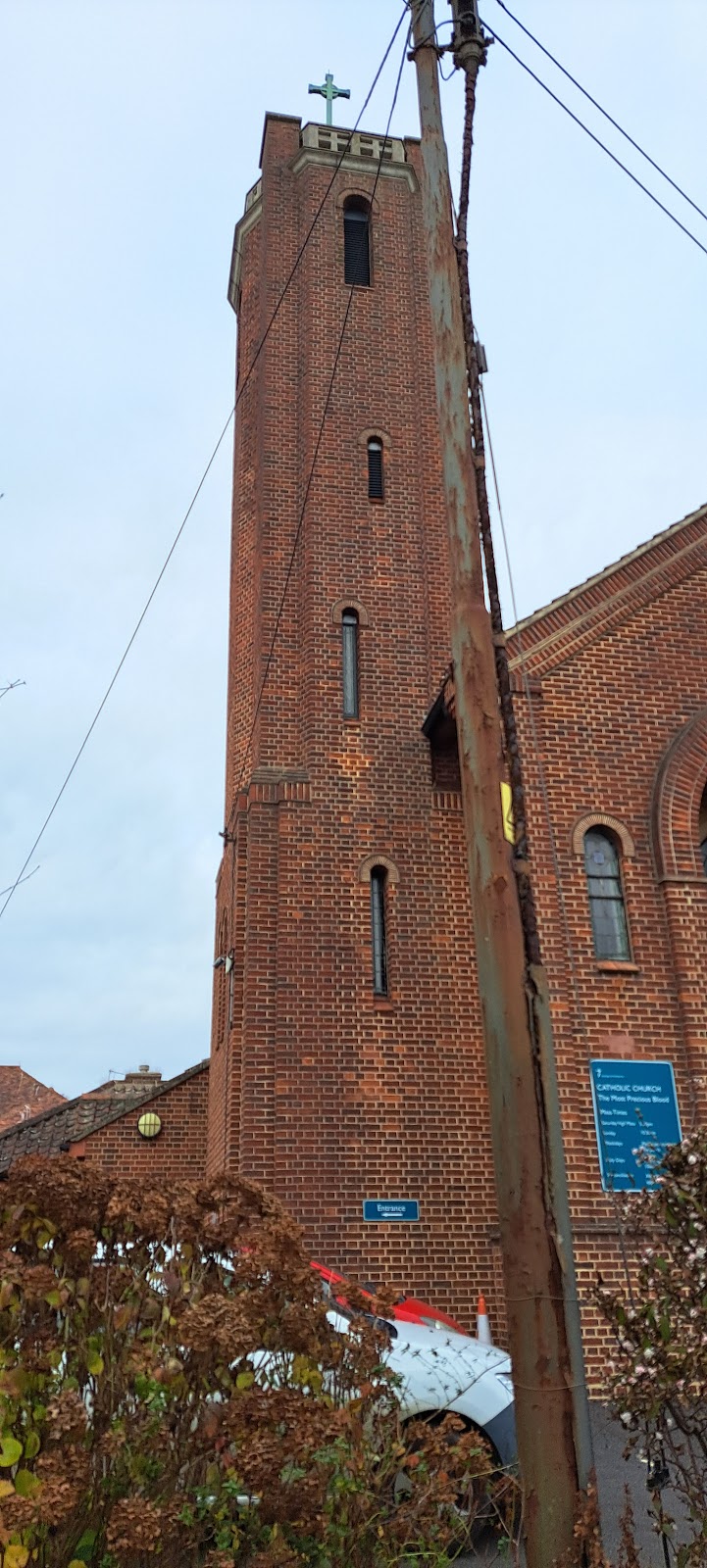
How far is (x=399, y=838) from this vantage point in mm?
14766

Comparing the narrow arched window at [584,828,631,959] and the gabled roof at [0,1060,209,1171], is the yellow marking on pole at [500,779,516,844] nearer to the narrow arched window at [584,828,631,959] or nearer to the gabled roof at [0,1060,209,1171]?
the narrow arched window at [584,828,631,959]

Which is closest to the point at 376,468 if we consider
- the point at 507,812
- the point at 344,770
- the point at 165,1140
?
the point at 344,770

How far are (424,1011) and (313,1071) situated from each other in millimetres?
1497

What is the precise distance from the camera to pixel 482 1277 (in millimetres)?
12883

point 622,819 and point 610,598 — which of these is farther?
point 610,598

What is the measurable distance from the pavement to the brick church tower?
3.69m

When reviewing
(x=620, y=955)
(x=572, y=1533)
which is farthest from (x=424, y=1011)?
(x=572, y=1533)

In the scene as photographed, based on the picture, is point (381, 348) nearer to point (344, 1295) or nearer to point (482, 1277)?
point (482, 1277)

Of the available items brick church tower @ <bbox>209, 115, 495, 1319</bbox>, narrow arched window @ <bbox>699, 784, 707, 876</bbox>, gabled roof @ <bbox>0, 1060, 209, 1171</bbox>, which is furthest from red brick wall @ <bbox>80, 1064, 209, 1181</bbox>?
narrow arched window @ <bbox>699, 784, 707, 876</bbox>

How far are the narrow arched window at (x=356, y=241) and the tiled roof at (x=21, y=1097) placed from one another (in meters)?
25.5

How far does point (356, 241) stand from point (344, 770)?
913cm

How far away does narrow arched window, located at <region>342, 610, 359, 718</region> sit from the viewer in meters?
15.5

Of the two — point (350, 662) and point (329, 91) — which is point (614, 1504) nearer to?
point (350, 662)

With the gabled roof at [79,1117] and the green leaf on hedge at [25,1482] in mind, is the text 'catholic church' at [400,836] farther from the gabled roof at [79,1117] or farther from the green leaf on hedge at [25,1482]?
the green leaf on hedge at [25,1482]
